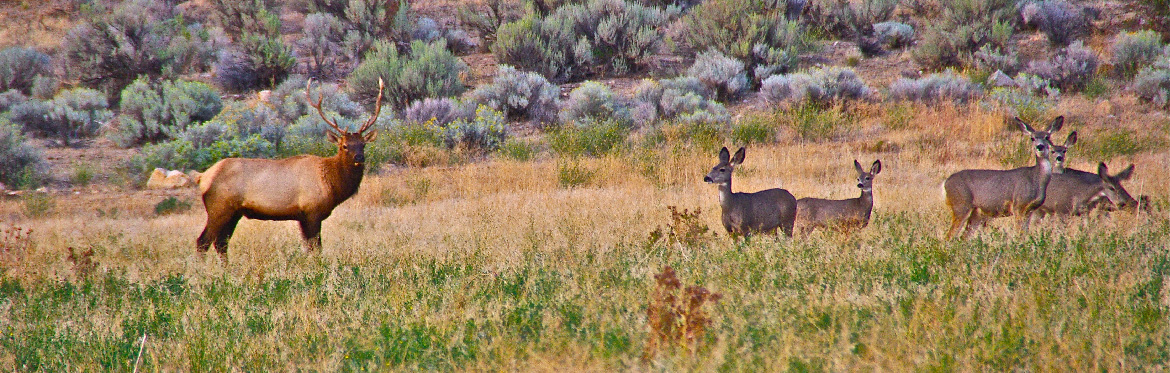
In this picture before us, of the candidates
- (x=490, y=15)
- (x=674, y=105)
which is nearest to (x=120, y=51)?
(x=490, y=15)

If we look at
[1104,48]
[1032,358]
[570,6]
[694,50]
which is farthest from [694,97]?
[1032,358]

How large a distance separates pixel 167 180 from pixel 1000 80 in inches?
629

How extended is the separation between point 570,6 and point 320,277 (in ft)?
55.9

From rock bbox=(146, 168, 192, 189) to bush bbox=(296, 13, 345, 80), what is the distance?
25.4 ft

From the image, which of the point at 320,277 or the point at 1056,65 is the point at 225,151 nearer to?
the point at 320,277

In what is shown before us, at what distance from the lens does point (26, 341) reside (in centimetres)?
508

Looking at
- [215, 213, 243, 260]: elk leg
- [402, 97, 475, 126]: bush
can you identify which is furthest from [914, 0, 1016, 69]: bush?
[215, 213, 243, 260]: elk leg

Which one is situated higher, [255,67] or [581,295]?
[581,295]

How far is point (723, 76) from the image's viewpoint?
61.2 feet

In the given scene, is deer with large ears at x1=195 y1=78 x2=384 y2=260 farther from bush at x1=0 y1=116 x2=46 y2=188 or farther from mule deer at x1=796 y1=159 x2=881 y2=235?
bush at x1=0 y1=116 x2=46 y2=188

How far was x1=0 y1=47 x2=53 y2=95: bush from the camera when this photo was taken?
1941 cm

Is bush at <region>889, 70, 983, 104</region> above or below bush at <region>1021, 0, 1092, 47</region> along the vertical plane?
below

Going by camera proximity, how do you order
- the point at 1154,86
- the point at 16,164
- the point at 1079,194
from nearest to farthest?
the point at 1079,194, the point at 16,164, the point at 1154,86

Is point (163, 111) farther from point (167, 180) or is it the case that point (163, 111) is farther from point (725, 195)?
point (725, 195)
